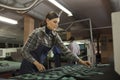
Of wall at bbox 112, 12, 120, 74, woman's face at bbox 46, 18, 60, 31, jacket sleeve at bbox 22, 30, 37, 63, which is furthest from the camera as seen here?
woman's face at bbox 46, 18, 60, 31

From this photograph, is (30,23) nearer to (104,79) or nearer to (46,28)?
(46,28)

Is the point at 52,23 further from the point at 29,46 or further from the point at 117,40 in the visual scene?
the point at 117,40

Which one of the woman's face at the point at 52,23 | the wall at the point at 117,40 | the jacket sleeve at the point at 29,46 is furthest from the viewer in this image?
the woman's face at the point at 52,23

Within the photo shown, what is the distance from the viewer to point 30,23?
570 cm

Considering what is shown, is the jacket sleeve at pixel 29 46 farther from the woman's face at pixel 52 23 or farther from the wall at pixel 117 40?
the wall at pixel 117 40

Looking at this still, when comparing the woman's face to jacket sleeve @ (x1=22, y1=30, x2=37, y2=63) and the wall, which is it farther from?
the wall

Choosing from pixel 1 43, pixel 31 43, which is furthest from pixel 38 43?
pixel 1 43

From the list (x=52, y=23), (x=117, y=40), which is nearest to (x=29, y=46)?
(x=52, y=23)

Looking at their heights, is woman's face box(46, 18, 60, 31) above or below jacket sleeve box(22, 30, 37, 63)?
above

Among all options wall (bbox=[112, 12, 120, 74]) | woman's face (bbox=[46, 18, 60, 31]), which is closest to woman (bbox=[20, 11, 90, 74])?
woman's face (bbox=[46, 18, 60, 31])

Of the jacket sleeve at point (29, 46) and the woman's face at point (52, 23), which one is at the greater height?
the woman's face at point (52, 23)

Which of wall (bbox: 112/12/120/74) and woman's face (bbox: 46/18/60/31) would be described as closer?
wall (bbox: 112/12/120/74)

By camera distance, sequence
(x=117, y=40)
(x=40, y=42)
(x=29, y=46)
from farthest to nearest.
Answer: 1. (x=40, y=42)
2. (x=29, y=46)
3. (x=117, y=40)

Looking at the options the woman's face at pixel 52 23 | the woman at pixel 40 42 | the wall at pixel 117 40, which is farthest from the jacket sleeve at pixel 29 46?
the wall at pixel 117 40
